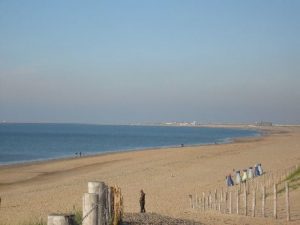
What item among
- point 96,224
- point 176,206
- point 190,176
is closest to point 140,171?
point 190,176

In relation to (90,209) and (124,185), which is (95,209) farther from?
(124,185)

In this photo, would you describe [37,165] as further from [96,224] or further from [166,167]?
[96,224]

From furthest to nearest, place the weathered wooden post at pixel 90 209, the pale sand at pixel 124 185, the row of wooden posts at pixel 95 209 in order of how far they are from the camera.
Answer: the pale sand at pixel 124 185 → the weathered wooden post at pixel 90 209 → the row of wooden posts at pixel 95 209

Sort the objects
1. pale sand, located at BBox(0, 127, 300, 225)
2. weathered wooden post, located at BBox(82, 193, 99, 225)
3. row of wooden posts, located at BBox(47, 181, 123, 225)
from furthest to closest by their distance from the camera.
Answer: pale sand, located at BBox(0, 127, 300, 225), weathered wooden post, located at BBox(82, 193, 99, 225), row of wooden posts, located at BBox(47, 181, 123, 225)

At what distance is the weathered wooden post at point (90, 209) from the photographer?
19.8ft

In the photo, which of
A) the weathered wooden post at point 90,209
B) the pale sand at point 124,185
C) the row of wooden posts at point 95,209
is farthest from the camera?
the pale sand at point 124,185

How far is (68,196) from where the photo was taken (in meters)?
28.7

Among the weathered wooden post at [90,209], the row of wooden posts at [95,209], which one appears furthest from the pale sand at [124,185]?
the weathered wooden post at [90,209]

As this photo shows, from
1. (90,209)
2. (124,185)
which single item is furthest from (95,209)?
(124,185)

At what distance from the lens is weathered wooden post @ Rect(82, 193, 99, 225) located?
6.03 m

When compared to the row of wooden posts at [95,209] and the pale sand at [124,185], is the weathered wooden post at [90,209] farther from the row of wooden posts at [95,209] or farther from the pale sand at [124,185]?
Answer: the pale sand at [124,185]

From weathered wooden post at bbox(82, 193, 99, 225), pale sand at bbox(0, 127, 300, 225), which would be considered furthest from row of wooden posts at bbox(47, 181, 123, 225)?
pale sand at bbox(0, 127, 300, 225)

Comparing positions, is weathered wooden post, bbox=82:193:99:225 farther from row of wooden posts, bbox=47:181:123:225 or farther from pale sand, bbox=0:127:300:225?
pale sand, bbox=0:127:300:225

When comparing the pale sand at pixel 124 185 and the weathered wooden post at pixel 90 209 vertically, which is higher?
the weathered wooden post at pixel 90 209
